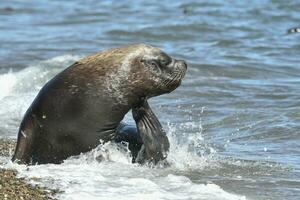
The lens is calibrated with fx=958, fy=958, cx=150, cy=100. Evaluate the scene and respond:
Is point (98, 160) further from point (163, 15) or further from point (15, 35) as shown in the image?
point (163, 15)

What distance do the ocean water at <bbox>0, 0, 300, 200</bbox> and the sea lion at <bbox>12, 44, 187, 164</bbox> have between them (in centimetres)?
15

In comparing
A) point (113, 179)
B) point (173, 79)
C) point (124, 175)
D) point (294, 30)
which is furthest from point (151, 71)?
point (294, 30)

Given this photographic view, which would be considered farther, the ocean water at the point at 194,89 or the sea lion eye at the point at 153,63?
the sea lion eye at the point at 153,63

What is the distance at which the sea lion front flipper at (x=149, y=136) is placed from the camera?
8.15 m

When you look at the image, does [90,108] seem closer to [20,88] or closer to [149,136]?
[149,136]

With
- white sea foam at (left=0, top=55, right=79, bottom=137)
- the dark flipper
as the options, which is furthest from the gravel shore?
white sea foam at (left=0, top=55, right=79, bottom=137)

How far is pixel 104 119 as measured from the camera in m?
8.01

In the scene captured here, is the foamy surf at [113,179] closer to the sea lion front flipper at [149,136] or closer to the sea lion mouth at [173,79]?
the sea lion front flipper at [149,136]

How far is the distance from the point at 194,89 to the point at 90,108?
5744mm

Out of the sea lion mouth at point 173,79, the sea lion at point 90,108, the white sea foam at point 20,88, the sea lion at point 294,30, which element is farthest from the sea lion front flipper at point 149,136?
the sea lion at point 294,30

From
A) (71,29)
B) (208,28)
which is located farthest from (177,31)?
(71,29)

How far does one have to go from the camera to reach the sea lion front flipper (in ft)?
26.7

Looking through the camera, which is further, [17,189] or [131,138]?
[131,138]

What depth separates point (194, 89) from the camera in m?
13.6
